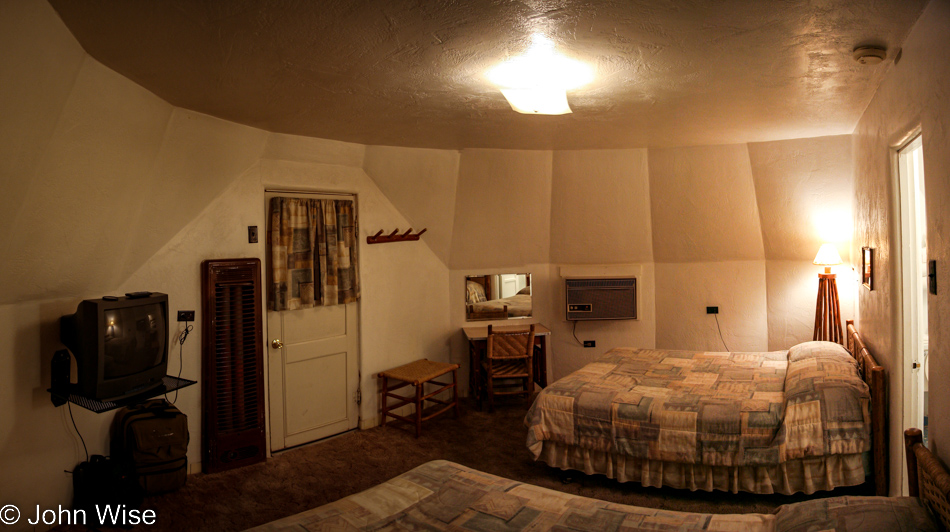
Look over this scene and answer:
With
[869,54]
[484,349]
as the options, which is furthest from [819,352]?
[484,349]

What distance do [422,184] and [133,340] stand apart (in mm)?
2822

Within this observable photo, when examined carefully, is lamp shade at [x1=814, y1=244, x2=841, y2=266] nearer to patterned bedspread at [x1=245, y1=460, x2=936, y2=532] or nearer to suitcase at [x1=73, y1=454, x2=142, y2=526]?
patterned bedspread at [x1=245, y1=460, x2=936, y2=532]

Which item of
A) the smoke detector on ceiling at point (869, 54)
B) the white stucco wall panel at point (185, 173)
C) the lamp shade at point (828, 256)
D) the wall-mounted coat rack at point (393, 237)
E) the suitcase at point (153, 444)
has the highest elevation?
the smoke detector on ceiling at point (869, 54)

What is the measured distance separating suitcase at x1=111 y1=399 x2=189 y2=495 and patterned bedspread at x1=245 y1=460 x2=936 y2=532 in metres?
1.69

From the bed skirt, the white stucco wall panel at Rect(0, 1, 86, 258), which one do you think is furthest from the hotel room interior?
the bed skirt

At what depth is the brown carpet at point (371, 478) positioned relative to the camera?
3279mm

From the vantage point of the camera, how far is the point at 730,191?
5238mm

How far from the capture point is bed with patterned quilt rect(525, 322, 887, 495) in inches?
121

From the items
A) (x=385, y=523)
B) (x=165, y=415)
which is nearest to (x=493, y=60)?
(x=385, y=523)

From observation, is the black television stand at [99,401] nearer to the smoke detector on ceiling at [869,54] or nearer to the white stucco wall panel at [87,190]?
the white stucco wall panel at [87,190]

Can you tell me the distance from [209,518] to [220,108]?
8.09 ft

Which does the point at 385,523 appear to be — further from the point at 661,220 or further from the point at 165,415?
the point at 661,220

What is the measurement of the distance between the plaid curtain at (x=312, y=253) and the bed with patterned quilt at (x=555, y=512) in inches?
88.9

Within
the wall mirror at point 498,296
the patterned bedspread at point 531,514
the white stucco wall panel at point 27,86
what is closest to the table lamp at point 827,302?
the wall mirror at point 498,296
